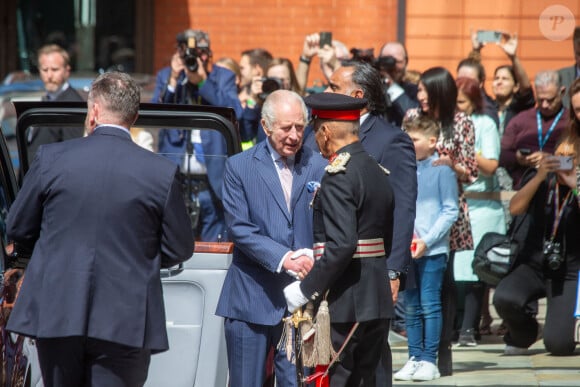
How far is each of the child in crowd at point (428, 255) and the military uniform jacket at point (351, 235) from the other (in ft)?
→ 8.17

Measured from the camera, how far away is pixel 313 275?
5246 millimetres

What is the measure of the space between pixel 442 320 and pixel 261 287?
2.66 m

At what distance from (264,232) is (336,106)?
76 cm

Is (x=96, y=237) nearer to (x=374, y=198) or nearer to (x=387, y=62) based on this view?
(x=374, y=198)

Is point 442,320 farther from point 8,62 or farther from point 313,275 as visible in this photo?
point 8,62

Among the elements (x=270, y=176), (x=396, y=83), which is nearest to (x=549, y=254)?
(x=396, y=83)

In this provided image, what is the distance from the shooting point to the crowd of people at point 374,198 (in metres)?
5.36

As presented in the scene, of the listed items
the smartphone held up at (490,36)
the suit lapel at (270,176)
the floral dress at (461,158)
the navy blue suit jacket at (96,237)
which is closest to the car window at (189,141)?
the suit lapel at (270,176)

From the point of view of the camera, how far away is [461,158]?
8.47 meters

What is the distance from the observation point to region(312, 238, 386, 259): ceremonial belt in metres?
5.35

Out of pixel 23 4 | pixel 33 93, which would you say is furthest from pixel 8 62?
pixel 33 93

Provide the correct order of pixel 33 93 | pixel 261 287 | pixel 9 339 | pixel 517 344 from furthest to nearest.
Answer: pixel 33 93, pixel 517 344, pixel 261 287, pixel 9 339

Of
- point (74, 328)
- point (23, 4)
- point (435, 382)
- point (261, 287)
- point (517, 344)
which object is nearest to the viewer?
point (74, 328)

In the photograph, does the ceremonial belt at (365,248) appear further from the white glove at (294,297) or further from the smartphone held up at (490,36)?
the smartphone held up at (490,36)
